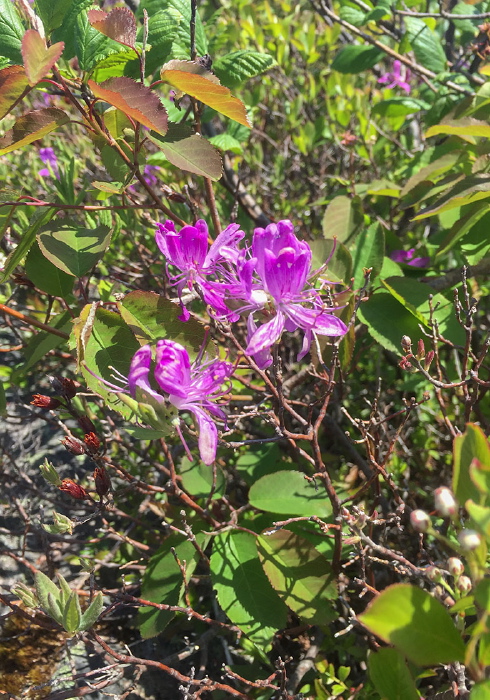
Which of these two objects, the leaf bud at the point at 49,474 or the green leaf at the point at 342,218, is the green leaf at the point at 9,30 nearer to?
the leaf bud at the point at 49,474

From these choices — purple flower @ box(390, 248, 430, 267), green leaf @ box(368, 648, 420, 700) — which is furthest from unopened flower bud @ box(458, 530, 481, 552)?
purple flower @ box(390, 248, 430, 267)

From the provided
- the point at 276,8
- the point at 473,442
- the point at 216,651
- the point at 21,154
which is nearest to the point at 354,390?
the point at 216,651

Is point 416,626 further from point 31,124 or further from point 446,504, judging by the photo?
point 31,124

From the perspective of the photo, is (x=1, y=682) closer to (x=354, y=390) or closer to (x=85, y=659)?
(x=85, y=659)

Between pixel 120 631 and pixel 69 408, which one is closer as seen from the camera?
pixel 69 408

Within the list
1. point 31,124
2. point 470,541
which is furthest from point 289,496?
point 31,124

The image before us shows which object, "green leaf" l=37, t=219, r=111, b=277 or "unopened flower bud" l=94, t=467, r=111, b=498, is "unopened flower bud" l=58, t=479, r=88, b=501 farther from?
"green leaf" l=37, t=219, r=111, b=277

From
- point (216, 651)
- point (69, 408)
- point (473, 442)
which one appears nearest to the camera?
point (473, 442)
